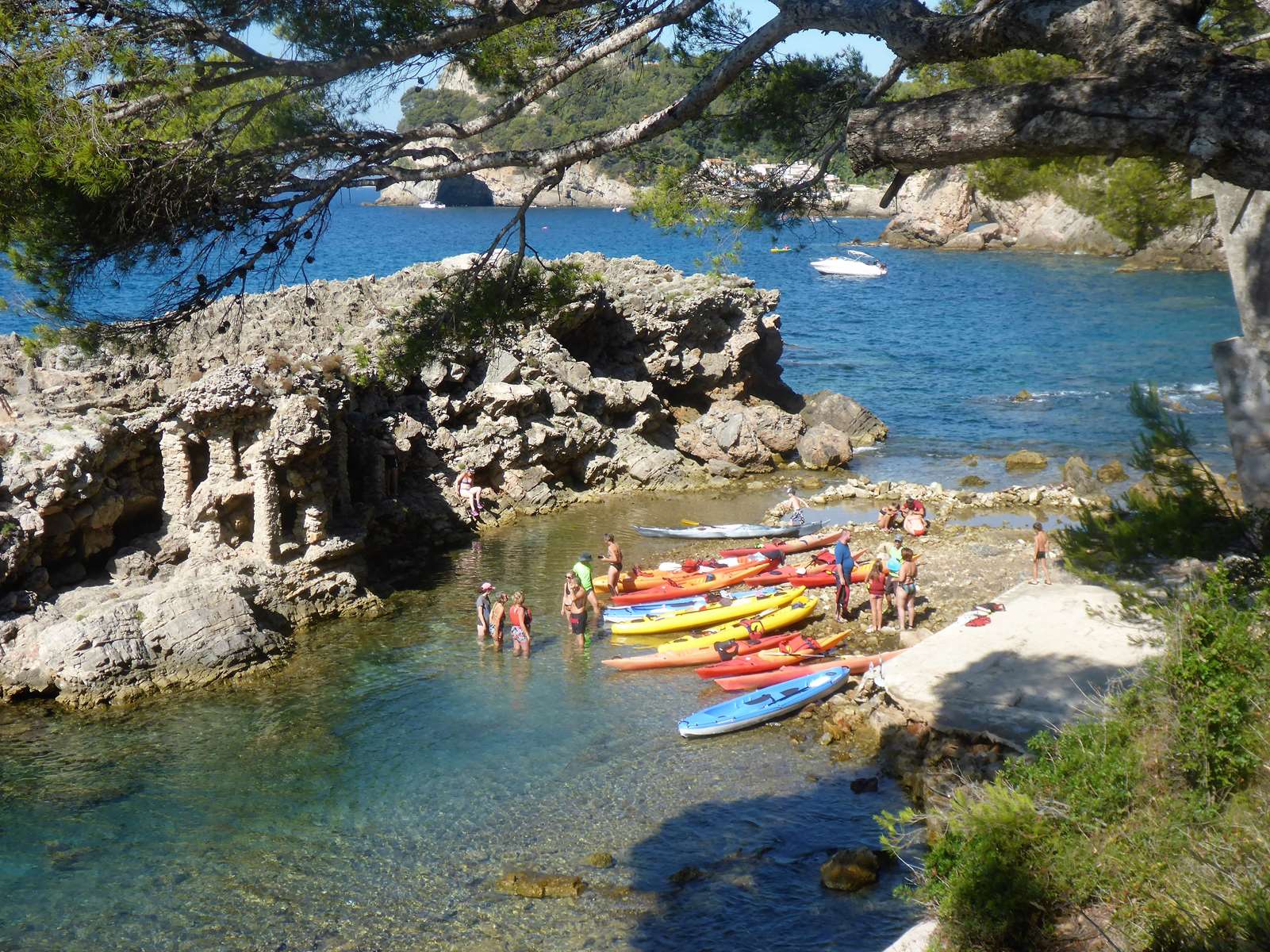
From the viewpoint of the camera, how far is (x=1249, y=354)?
729 centimetres

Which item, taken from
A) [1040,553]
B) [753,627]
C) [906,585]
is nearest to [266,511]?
[753,627]

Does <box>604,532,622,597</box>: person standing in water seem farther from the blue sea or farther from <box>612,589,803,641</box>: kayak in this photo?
<box>612,589,803,641</box>: kayak

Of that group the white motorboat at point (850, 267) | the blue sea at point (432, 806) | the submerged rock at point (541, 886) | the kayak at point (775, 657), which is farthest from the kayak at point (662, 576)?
the white motorboat at point (850, 267)

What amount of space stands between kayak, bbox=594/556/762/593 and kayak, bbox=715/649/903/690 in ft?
12.9

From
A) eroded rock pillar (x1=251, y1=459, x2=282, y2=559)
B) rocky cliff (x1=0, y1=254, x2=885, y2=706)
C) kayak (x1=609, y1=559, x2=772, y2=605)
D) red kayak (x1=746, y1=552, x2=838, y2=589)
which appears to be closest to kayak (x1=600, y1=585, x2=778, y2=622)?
kayak (x1=609, y1=559, x2=772, y2=605)

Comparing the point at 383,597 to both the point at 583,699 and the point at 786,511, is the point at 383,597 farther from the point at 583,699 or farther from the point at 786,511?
the point at 786,511

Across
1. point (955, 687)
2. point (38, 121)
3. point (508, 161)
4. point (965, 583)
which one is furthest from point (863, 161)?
point (965, 583)

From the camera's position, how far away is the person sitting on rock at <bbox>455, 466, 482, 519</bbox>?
22.3 meters

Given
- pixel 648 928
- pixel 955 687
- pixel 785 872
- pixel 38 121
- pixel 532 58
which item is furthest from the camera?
pixel 955 687

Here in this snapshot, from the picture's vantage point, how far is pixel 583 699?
1508 centimetres

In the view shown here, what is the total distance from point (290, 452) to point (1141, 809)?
13683 millimetres

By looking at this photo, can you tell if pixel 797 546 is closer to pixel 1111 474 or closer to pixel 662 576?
pixel 662 576

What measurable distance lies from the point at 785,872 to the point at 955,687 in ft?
11.3

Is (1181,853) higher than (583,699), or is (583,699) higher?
(1181,853)
